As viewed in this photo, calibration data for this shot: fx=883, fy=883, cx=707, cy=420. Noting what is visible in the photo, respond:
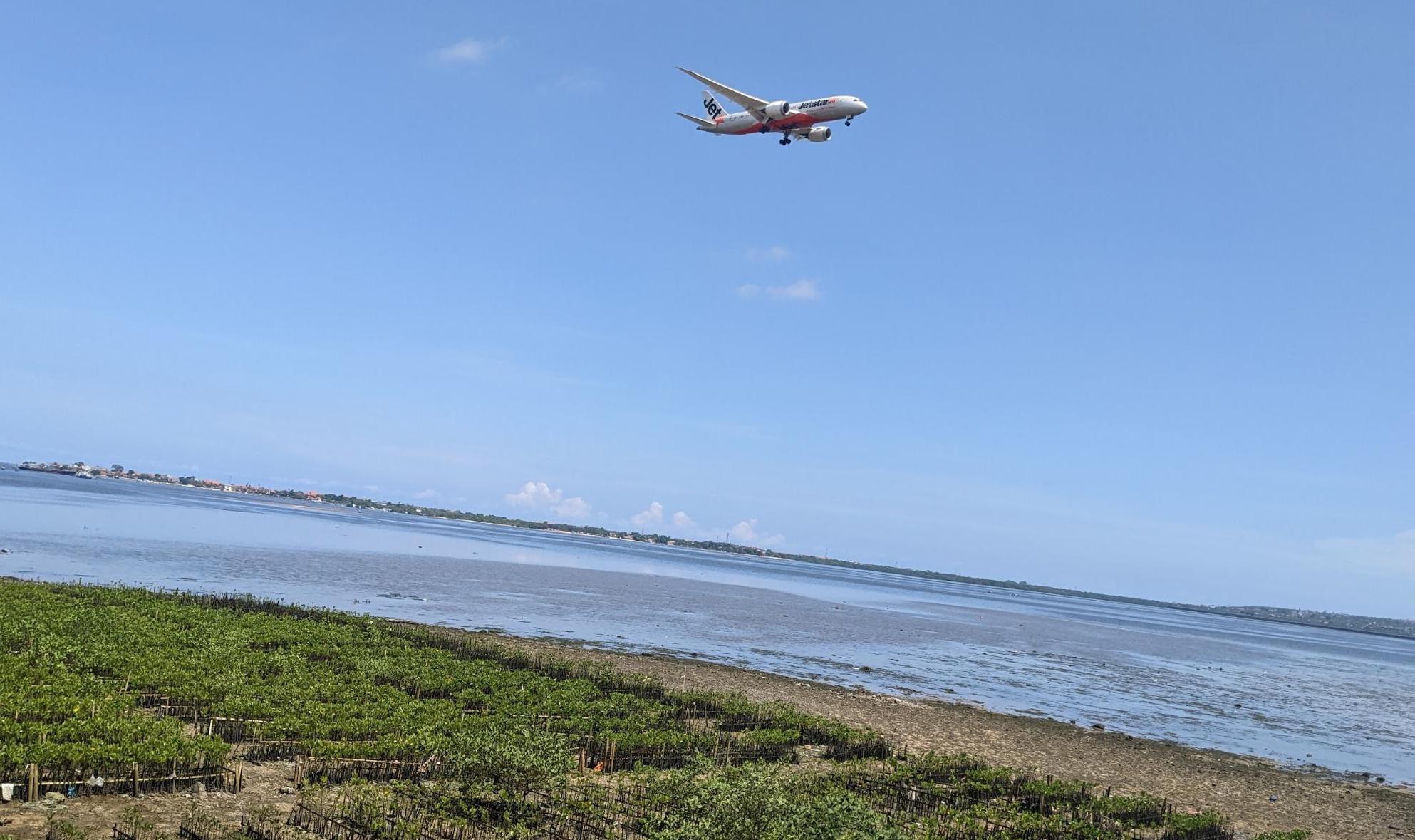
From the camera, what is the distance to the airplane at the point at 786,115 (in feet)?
208

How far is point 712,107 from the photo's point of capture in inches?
3091

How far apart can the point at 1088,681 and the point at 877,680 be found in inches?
1044

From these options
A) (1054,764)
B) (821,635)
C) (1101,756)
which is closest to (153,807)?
(1054,764)

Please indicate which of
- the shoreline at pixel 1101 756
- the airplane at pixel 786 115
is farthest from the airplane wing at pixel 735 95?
the shoreline at pixel 1101 756

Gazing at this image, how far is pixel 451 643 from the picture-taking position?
49.0m

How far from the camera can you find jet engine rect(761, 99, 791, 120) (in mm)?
64125

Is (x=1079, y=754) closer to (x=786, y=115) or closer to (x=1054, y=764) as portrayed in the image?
(x=1054, y=764)

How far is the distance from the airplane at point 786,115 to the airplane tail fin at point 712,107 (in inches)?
318

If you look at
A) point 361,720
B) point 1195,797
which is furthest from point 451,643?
point 1195,797

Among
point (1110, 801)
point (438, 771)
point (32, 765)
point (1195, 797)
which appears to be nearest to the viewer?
point (32, 765)

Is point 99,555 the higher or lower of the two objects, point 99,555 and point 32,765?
the lower

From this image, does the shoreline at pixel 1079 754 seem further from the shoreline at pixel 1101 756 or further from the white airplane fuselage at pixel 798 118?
the white airplane fuselage at pixel 798 118

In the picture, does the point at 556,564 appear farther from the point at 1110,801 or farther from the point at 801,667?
the point at 1110,801

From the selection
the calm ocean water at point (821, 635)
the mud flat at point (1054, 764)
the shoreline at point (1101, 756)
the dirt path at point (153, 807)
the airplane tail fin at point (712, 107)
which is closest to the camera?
the dirt path at point (153, 807)
